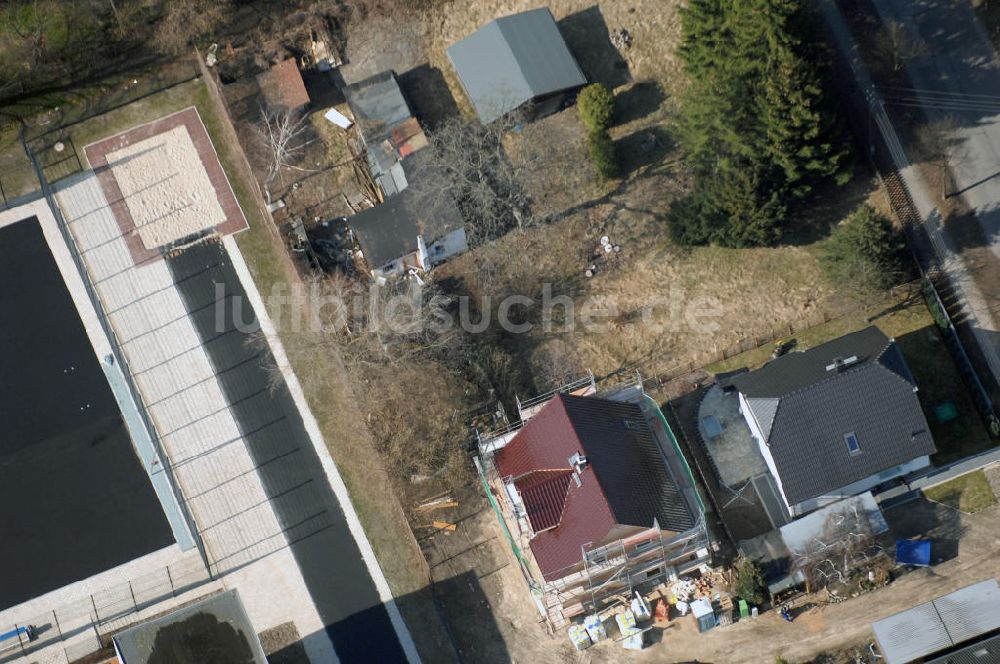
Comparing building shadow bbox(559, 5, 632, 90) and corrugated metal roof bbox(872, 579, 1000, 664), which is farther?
building shadow bbox(559, 5, 632, 90)

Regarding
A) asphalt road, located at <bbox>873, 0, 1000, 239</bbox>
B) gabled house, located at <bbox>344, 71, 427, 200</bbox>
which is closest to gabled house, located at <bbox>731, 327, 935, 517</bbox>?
asphalt road, located at <bbox>873, 0, 1000, 239</bbox>

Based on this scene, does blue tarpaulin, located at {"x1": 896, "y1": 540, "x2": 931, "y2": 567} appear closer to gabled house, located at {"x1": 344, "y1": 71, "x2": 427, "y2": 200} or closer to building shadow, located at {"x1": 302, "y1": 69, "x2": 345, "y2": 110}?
gabled house, located at {"x1": 344, "y1": 71, "x2": 427, "y2": 200}

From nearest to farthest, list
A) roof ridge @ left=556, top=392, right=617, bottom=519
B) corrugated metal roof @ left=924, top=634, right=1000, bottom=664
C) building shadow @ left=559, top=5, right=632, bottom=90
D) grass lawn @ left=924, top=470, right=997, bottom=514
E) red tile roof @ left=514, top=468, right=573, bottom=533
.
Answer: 1. corrugated metal roof @ left=924, top=634, right=1000, bottom=664
2. roof ridge @ left=556, top=392, right=617, bottom=519
3. red tile roof @ left=514, top=468, right=573, bottom=533
4. grass lawn @ left=924, top=470, right=997, bottom=514
5. building shadow @ left=559, top=5, right=632, bottom=90

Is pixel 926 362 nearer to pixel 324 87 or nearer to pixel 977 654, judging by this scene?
pixel 977 654

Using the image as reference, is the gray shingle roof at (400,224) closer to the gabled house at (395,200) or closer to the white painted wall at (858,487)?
the gabled house at (395,200)

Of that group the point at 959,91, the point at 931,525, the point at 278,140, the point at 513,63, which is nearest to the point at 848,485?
the point at 931,525

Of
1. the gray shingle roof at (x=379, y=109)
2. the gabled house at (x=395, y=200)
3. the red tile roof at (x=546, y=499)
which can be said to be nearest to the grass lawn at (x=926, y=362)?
the red tile roof at (x=546, y=499)

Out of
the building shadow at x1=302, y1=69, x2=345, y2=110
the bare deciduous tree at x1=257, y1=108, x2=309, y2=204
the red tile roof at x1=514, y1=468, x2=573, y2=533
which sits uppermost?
the building shadow at x1=302, y1=69, x2=345, y2=110
